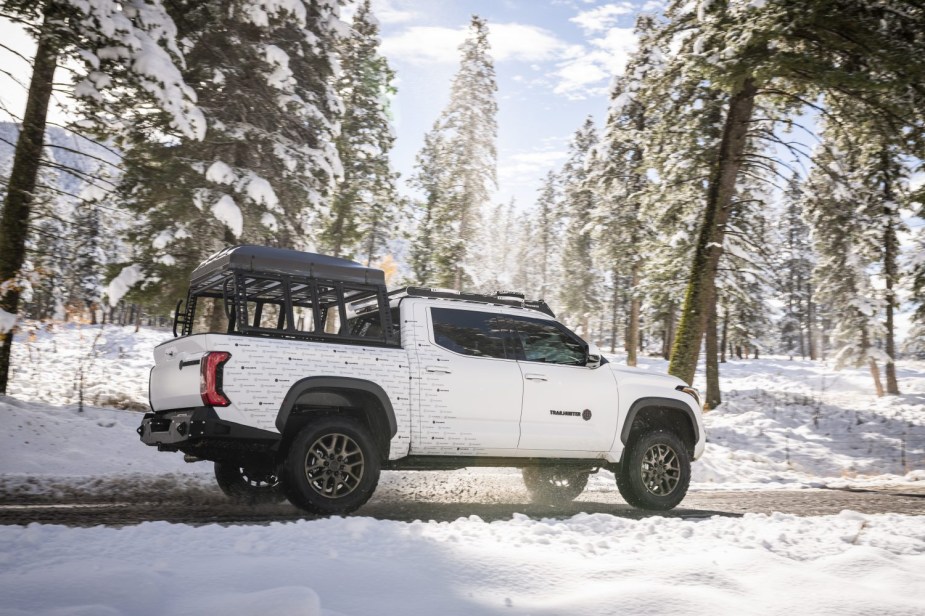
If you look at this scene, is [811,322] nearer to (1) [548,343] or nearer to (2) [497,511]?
(1) [548,343]

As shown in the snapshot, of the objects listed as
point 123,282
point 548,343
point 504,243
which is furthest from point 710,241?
point 504,243

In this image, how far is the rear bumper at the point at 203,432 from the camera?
16.7 feet

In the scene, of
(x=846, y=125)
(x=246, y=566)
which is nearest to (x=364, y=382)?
(x=246, y=566)

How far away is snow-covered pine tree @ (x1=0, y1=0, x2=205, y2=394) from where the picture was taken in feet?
29.5

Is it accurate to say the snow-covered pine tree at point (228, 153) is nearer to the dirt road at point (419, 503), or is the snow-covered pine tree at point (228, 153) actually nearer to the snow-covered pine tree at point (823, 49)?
the dirt road at point (419, 503)

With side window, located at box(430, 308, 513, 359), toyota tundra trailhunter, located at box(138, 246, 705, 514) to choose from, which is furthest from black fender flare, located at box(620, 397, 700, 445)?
side window, located at box(430, 308, 513, 359)

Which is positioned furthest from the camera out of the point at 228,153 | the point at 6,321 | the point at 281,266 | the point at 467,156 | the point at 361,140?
the point at 467,156

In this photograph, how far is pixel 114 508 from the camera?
5.77m

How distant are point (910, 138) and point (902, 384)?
25.3 metres

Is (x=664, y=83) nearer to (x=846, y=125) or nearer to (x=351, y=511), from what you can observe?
(x=846, y=125)

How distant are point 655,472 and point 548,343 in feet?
6.42

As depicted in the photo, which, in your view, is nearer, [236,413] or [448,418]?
[236,413]

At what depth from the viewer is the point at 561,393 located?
684 cm

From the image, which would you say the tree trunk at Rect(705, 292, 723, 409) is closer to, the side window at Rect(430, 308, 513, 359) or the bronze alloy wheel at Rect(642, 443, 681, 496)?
the bronze alloy wheel at Rect(642, 443, 681, 496)
